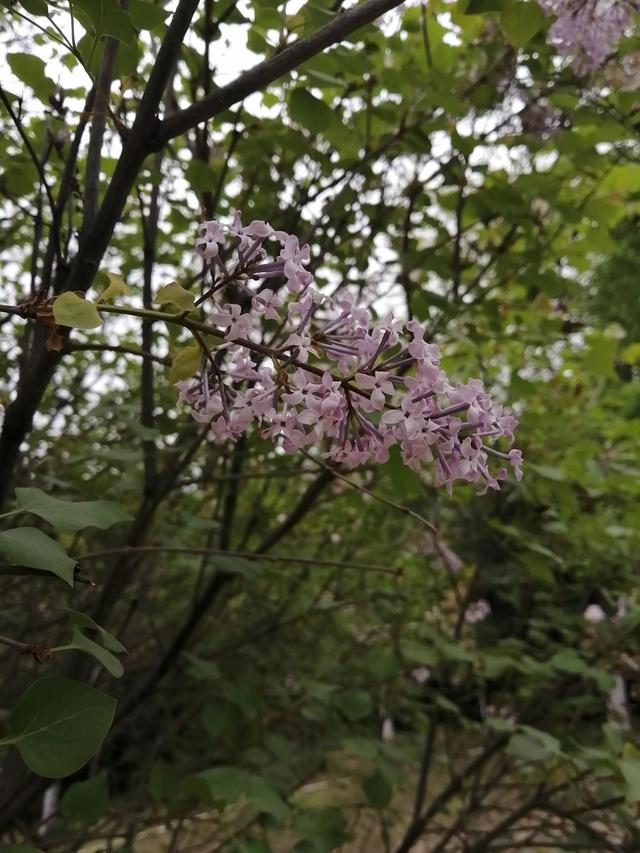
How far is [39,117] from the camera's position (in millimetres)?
1167

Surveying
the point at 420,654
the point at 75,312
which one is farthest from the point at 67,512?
the point at 420,654

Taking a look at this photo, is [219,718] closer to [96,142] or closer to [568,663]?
[568,663]

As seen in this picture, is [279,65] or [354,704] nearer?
[279,65]

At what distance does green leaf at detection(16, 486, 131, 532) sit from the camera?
509 millimetres

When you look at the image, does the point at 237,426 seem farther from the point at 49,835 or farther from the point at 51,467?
the point at 49,835

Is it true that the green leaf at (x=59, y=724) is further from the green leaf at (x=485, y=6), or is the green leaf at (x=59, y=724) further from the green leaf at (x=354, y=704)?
the green leaf at (x=354, y=704)

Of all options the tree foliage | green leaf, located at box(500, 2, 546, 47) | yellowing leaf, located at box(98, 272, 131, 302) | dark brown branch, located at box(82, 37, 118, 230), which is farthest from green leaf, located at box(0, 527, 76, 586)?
green leaf, located at box(500, 2, 546, 47)

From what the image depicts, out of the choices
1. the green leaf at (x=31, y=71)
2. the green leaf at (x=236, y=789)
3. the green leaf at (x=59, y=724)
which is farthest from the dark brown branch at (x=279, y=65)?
the green leaf at (x=236, y=789)

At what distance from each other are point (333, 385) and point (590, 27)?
73 centimetres

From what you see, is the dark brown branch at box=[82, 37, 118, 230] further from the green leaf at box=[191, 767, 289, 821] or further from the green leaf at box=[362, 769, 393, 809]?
the green leaf at box=[362, 769, 393, 809]

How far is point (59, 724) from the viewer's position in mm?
443

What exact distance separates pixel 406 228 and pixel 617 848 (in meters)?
1.11

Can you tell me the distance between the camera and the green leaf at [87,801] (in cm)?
91

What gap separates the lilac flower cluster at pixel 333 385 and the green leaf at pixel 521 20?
0.49 m
